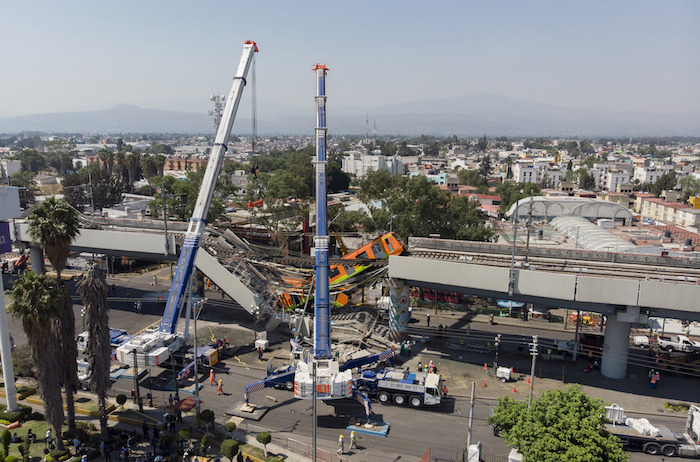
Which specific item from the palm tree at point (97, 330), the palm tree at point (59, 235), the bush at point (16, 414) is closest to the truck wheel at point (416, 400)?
the palm tree at point (97, 330)

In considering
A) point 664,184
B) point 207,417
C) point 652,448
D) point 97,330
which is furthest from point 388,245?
point 664,184

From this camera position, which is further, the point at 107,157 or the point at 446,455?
the point at 107,157

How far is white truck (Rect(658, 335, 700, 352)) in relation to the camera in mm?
41750

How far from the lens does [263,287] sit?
1834 inches

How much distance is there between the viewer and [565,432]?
21.7m

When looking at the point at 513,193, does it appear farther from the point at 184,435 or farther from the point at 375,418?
the point at 184,435

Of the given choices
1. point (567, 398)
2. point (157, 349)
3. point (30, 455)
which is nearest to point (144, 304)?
point (157, 349)

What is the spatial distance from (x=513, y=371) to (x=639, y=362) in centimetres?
1108

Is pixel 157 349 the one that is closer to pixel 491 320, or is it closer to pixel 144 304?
pixel 144 304

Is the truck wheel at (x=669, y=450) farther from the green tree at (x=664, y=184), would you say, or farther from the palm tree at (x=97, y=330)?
the green tree at (x=664, y=184)

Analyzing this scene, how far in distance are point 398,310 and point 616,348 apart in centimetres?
1713

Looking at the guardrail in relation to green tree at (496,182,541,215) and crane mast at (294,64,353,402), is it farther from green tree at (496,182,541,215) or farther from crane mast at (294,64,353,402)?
green tree at (496,182,541,215)

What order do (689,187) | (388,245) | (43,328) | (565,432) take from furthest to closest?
(689,187)
(388,245)
(43,328)
(565,432)

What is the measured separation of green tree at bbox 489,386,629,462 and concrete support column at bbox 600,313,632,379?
15.6 meters
